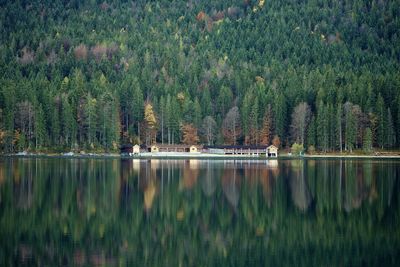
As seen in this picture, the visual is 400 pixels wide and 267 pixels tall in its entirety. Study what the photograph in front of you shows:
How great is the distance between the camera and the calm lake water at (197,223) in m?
32.2

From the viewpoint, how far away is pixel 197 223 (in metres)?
40.9

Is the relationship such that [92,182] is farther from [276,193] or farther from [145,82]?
[145,82]

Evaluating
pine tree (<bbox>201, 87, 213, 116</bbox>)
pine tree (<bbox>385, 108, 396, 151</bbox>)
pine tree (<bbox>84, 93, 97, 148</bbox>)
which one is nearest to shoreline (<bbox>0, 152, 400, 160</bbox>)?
pine tree (<bbox>385, 108, 396, 151</bbox>)

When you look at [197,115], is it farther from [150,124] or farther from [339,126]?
[339,126]

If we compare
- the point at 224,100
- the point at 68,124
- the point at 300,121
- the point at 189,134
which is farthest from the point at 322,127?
the point at 68,124

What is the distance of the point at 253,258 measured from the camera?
105 ft

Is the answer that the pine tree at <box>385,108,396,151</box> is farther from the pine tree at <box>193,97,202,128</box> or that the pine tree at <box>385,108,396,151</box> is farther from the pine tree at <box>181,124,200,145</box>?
the pine tree at <box>193,97,202,128</box>

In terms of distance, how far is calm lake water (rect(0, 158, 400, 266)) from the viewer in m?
32.2

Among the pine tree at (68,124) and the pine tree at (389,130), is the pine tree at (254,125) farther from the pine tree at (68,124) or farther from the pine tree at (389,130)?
the pine tree at (68,124)

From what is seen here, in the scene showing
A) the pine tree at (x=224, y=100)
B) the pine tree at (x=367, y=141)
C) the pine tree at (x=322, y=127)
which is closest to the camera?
the pine tree at (x=367, y=141)

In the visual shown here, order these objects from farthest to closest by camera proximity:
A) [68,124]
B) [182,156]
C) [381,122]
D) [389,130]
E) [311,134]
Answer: [68,124] < [311,134] < [182,156] < [381,122] < [389,130]

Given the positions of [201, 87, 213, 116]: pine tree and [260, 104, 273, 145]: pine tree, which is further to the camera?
[201, 87, 213, 116]: pine tree

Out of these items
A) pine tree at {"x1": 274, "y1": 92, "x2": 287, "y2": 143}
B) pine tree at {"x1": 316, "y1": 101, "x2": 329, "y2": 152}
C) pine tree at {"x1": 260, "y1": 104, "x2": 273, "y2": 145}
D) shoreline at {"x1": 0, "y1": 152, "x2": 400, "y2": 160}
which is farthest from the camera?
pine tree at {"x1": 260, "y1": 104, "x2": 273, "y2": 145}

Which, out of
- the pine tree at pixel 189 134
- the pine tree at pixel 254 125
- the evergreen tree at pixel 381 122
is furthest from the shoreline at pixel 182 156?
the pine tree at pixel 254 125
